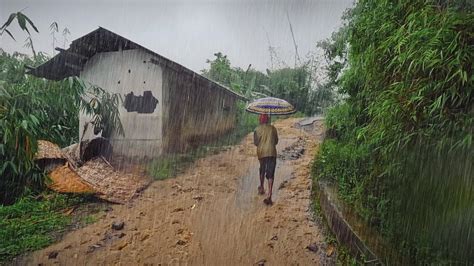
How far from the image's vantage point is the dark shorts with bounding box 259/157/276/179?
1907mm

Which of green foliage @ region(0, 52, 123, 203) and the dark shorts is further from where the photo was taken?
the dark shorts

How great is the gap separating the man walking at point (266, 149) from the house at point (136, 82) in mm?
486

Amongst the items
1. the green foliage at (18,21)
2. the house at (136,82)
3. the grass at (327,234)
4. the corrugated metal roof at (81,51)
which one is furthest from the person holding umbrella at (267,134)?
the green foliage at (18,21)

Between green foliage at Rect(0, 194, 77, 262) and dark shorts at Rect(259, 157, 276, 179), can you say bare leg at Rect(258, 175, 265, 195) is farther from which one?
green foliage at Rect(0, 194, 77, 262)

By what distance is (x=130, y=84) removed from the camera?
72.6 inches

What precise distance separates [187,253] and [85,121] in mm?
867

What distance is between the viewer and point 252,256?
162 centimetres

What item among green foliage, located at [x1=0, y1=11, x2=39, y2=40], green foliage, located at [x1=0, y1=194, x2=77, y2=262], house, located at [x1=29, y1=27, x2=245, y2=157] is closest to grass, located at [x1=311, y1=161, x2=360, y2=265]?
house, located at [x1=29, y1=27, x2=245, y2=157]

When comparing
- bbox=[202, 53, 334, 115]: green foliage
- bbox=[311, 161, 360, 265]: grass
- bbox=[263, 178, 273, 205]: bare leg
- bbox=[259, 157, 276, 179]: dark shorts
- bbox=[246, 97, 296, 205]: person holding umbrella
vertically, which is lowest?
bbox=[311, 161, 360, 265]: grass

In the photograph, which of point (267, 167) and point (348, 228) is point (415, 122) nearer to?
point (348, 228)

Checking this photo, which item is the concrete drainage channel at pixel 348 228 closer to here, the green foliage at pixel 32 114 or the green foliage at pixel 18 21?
the green foliage at pixel 32 114

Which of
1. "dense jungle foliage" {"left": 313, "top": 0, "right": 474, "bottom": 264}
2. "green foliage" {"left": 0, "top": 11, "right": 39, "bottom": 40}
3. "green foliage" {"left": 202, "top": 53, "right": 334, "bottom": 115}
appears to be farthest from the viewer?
"green foliage" {"left": 202, "top": 53, "right": 334, "bottom": 115}

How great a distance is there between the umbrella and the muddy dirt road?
0.26 feet

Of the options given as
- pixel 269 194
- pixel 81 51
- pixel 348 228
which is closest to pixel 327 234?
pixel 348 228
